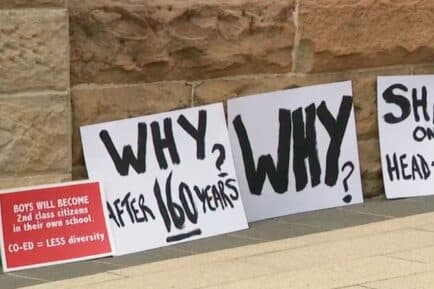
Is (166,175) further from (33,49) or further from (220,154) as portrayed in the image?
(33,49)

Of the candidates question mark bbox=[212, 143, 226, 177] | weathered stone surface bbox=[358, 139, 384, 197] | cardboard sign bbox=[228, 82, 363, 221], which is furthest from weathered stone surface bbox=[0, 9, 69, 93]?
weathered stone surface bbox=[358, 139, 384, 197]

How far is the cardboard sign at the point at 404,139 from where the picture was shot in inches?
285

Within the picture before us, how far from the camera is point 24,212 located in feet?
19.1

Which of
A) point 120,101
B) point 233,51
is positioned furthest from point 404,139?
point 120,101

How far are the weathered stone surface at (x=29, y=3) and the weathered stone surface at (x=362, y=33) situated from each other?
1.62 metres

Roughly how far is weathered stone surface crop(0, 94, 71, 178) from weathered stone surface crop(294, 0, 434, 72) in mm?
1625

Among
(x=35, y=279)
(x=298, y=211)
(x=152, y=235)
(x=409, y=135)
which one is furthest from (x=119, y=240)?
(x=409, y=135)

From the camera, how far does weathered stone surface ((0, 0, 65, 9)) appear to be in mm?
5672

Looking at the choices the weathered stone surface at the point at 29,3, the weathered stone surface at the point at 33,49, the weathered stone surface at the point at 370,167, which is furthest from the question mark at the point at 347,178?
the weathered stone surface at the point at 29,3

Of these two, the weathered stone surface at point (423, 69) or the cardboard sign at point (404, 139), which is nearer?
the cardboard sign at point (404, 139)

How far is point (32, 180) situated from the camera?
5863mm

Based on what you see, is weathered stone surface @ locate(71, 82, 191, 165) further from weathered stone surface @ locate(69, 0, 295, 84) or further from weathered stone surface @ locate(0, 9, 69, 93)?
weathered stone surface @ locate(0, 9, 69, 93)

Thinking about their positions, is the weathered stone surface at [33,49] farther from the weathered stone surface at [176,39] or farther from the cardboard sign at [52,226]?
the cardboard sign at [52,226]

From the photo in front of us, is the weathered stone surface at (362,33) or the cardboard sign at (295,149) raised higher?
the weathered stone surface at (362,33)
